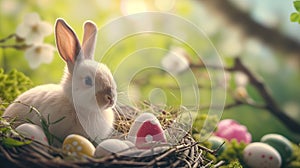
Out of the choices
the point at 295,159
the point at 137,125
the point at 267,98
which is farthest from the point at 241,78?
the point at 137,125

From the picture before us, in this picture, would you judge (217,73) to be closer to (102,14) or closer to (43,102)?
(102,14)

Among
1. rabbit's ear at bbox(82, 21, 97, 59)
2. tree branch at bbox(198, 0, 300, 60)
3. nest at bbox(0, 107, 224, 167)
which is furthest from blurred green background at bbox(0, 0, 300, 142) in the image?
nest at bbox(0, 107, 224, 167)

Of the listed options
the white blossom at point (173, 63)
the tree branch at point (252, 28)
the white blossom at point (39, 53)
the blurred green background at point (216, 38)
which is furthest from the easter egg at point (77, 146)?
the tree branch at point (252, 28)

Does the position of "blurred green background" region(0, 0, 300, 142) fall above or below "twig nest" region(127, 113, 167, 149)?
above

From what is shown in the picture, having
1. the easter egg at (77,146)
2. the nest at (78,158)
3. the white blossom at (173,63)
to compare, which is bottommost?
the nest at (78,158)

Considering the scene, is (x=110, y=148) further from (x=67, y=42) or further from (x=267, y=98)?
(x=267, y=98)

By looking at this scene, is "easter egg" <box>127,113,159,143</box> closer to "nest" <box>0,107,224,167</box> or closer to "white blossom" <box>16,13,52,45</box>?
"nest" <box>0,107,224,167</box>

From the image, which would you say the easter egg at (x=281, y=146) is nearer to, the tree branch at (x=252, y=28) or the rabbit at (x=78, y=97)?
the rabbit at (x=78, y=97)

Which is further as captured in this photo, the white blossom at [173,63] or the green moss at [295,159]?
the green moss at [295,159]
